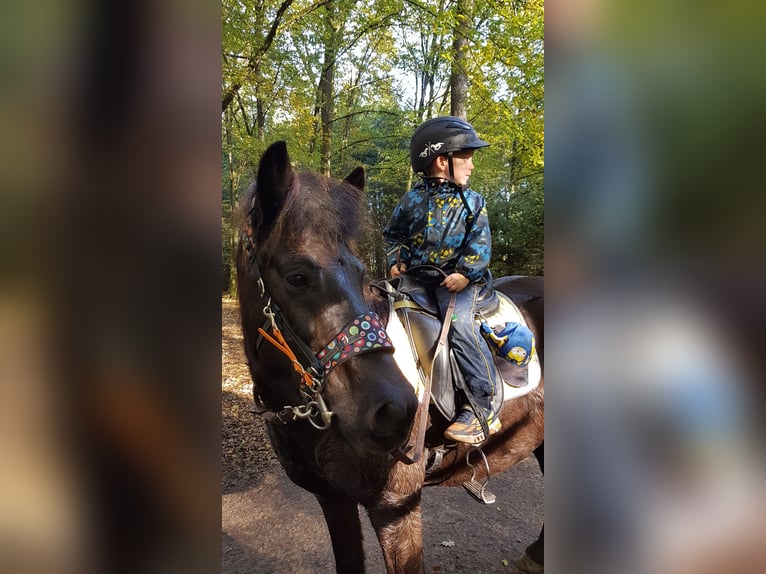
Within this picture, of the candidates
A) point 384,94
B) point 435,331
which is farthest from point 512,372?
point 384,94

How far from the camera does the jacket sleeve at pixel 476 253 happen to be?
8.13ft

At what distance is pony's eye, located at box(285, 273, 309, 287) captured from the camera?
183 cm

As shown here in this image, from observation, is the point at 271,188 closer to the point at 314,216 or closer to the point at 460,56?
the point at 314,216

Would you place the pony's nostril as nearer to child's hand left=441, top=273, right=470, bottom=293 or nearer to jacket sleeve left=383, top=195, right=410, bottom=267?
child's hand left=441, top=273, right=470, bottom=293

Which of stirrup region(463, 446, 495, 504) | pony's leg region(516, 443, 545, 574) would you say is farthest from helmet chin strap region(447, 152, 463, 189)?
pony's leg region(516, 443, 545, 574)

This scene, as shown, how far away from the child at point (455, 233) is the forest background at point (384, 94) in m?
0.31

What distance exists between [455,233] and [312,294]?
42.0 inches

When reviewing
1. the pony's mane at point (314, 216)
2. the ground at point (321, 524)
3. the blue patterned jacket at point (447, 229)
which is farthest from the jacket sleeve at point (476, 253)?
the ground at point (321, 524)
